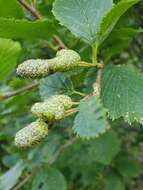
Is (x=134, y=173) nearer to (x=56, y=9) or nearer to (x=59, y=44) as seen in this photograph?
(x=59, y=44)

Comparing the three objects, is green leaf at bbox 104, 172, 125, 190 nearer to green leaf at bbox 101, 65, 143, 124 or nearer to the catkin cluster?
green leaf at bbox 101, 65, 143, 124

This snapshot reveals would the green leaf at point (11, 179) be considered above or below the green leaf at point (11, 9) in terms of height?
below

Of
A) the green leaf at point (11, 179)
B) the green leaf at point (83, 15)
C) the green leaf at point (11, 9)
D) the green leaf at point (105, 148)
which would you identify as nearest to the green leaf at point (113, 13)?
the green leaf at point (83, 15)

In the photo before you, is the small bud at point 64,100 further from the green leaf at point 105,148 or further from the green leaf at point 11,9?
the green leaf at point 105,148

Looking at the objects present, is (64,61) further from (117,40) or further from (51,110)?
(117,40)

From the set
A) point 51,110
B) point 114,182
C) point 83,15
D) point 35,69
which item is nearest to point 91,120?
point 51,110

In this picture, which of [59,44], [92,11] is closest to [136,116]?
[92,11]
